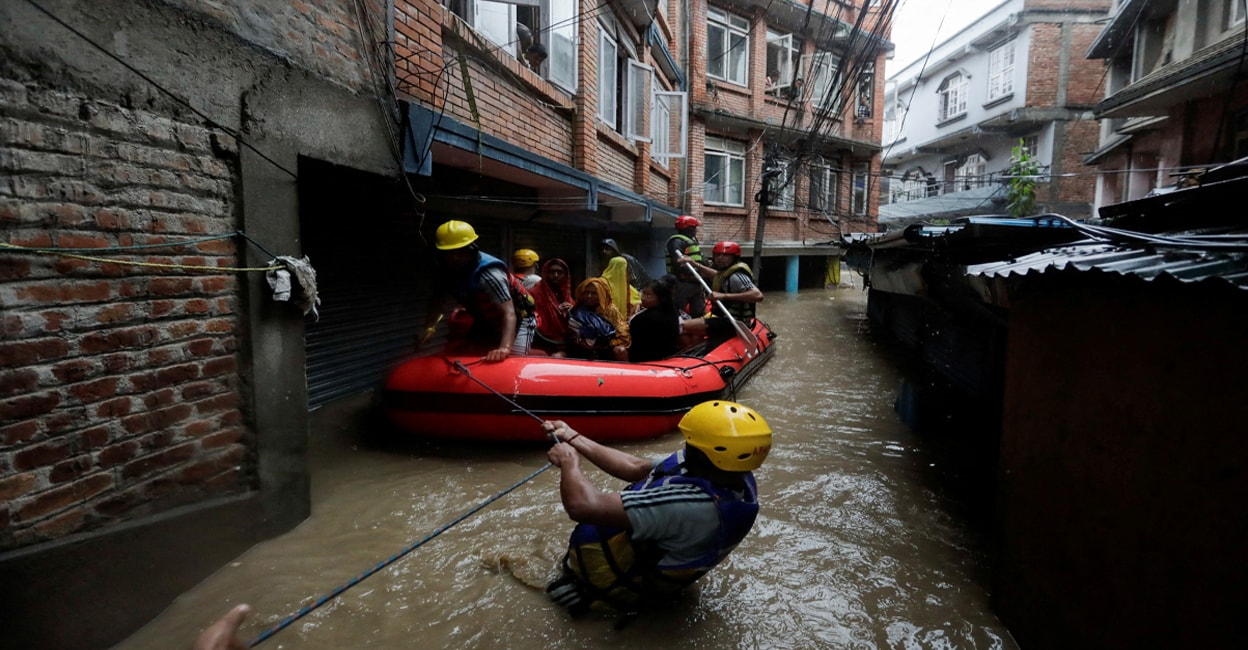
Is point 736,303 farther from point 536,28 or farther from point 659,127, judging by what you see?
point 659,127

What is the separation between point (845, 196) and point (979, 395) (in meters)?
15.5

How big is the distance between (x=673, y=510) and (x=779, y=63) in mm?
17198

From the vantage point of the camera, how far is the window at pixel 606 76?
8.32 meters

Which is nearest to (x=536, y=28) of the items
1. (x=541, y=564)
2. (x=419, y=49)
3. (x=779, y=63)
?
(x=419, y=49)

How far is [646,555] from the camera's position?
7.65 feet

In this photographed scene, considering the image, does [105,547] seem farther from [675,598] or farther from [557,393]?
[557,393]

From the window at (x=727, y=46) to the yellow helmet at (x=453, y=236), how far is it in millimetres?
12859

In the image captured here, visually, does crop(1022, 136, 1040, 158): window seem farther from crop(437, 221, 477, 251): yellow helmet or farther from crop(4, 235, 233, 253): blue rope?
crop(4, 235, 233, 253): blue rope

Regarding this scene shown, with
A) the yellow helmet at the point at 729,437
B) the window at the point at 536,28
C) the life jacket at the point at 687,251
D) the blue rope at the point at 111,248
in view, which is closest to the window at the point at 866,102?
the life jacket at the point at 687,251

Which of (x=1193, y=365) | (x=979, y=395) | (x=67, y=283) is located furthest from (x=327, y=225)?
(x=979, y=395)

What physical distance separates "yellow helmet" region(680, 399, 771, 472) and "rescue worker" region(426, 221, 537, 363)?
2464 millimetres

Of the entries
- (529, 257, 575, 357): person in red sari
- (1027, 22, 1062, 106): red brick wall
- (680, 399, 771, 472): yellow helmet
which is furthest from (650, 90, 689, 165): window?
(1027, 22, 1062, 106): red brick wall

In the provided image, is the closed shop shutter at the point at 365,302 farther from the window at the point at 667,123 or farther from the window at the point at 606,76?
the window at the point at 667,123

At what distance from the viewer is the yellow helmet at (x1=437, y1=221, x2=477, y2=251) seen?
423cm
